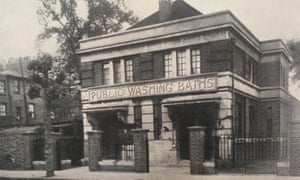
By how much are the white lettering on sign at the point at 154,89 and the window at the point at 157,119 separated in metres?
0.23

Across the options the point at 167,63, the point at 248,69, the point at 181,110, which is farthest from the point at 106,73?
the point at 248,69

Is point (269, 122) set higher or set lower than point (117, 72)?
lower

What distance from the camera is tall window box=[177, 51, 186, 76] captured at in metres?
5.78

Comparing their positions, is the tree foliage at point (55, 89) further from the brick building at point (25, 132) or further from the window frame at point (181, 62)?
the window frame at point (181, 62)

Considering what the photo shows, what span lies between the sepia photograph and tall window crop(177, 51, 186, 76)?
0.07 feet

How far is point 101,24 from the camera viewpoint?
6.25 meters

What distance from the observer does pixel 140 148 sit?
6.11 meters

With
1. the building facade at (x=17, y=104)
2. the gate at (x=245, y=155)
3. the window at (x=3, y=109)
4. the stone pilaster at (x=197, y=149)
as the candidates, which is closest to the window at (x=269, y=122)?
the gate at (x=245, y=155)

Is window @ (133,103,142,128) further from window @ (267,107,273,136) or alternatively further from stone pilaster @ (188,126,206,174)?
window @ (267,107,273,136)

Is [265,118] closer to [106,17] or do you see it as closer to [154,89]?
[154,89]

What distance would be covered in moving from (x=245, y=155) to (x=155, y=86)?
1766mm

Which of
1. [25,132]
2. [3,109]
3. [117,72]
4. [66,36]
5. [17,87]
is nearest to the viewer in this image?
[117,72]

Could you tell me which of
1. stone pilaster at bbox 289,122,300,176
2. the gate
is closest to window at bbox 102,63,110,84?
the gate

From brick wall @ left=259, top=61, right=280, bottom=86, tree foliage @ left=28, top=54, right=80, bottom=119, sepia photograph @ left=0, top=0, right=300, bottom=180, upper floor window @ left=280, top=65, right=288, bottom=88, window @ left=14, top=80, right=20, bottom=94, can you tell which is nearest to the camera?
upper floor window @ left=280, top=65, right=288, bottom=88
